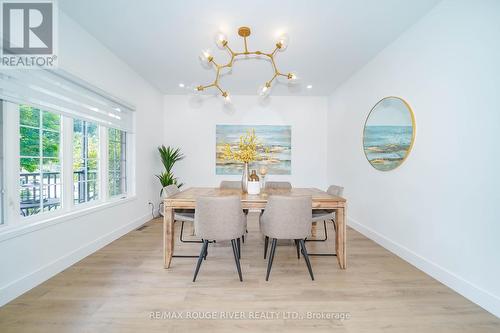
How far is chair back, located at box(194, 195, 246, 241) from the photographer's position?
6.41 feet

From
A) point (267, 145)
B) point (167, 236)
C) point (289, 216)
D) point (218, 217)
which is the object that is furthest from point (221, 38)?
point (267, 145)

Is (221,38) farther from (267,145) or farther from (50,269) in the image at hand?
(267,145)

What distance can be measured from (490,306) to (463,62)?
6.62 ft

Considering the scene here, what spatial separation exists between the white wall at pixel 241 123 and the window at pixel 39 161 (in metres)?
2.59

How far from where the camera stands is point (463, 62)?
73.1 inches

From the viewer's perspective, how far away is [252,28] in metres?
2.41

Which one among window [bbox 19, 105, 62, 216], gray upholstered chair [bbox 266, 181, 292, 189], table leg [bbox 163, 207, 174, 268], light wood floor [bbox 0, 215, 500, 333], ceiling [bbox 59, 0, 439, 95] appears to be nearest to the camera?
light wood floor [bbox 0, 215, 500, 333]

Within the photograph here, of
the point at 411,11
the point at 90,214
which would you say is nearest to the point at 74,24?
the point at 90,214

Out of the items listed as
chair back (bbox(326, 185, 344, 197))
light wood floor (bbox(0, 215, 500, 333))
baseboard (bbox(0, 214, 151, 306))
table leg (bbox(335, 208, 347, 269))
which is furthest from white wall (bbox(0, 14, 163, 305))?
chair back (bbox(326, 185, 344, 197))

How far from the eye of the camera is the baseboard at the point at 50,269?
1.72 metres

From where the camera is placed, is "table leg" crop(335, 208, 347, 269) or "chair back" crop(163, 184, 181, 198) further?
"chair back" crop(163, 184, 181, 198)

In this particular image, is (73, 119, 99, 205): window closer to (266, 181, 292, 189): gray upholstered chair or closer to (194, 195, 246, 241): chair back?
(194, 195, 246, 241): chair back

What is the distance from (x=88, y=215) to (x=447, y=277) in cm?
390

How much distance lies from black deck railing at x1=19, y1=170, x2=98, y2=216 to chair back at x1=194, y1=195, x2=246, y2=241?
1.58m
